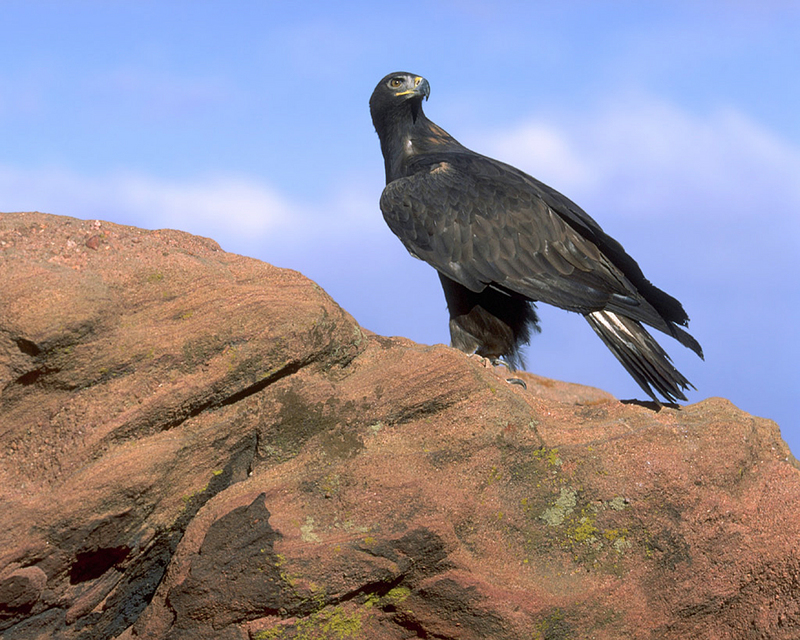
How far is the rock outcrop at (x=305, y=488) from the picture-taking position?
4.25m

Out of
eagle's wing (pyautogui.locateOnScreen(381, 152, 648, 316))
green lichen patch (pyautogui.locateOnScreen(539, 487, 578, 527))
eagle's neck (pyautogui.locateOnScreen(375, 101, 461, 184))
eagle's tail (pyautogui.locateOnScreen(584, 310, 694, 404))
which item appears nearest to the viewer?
green lichen patch (pyautogui.locateOnScreen(539, 487, 578, 527))

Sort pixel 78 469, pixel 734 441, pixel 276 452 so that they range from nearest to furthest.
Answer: pixel 78 469, pixel 276 452, pixel 734 441

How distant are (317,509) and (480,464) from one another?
3.28 feet

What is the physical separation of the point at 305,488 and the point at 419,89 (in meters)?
4.67

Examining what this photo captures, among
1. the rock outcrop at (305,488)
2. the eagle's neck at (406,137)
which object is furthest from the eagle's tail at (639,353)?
the eagle's neck at (406,137)

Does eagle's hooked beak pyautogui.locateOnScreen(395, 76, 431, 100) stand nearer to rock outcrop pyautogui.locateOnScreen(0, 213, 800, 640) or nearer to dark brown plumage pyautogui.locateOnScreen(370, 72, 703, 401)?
dark brown plumage pyautogui.locateOnScreen(370, 72, 703, 401)

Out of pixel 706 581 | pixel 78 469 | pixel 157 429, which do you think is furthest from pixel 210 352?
pixel 706 581

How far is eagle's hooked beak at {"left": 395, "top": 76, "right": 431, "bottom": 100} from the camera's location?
7.61m

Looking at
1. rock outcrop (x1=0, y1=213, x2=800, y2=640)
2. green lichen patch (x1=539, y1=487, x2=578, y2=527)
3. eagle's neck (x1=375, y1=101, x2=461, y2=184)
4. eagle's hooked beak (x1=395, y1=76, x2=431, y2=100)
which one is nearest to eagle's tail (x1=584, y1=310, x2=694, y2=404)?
rock outcrop (x1=0, y1=213, x2=800, y2=640)

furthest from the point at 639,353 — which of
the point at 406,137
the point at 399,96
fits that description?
the point at 399,96

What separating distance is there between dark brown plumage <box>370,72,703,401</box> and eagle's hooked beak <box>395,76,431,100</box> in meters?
1.06

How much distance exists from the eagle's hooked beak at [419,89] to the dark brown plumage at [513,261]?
1.06 m

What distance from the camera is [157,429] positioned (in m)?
4.46

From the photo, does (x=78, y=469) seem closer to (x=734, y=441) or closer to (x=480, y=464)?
(x=480, y=464)
